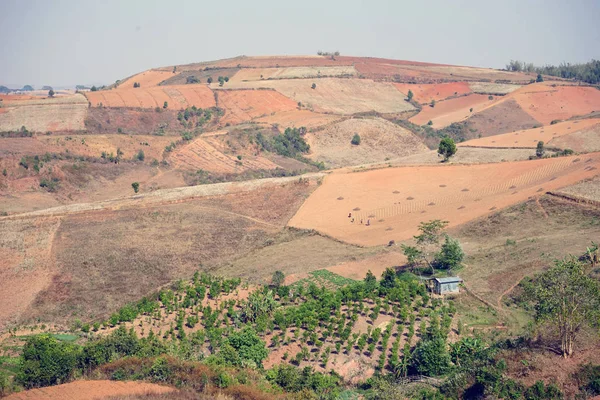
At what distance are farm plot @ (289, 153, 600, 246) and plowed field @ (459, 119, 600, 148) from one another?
44.3 feet

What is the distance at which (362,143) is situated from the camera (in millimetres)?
104000

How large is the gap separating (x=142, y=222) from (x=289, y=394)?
3361 cm

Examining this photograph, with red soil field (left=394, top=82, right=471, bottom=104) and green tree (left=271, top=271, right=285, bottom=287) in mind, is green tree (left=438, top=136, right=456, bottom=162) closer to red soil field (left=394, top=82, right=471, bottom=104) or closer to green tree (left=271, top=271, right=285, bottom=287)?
green tree (left=271, top=271, right=285, bottom=287)

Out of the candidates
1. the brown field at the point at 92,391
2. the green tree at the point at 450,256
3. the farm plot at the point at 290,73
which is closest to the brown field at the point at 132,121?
the farm plot at the point at 290,73

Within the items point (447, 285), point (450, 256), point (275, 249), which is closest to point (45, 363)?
point (447, 285)

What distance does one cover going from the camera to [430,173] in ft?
229

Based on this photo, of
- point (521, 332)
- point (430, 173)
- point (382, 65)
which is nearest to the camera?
point (521, 332)

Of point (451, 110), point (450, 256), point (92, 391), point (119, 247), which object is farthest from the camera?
point (451, 110)

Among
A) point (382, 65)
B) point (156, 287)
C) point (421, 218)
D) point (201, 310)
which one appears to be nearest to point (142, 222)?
point (156, 287)

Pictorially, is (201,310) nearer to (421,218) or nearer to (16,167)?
(421,218)

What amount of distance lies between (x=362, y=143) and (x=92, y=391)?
82.7 meters

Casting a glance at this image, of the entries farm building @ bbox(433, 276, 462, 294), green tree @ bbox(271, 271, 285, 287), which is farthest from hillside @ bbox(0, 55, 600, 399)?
green tree @ bbox(271, 271, 285, 287)

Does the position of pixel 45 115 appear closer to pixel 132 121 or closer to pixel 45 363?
pixel 132 121

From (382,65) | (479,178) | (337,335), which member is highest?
(382,65)
